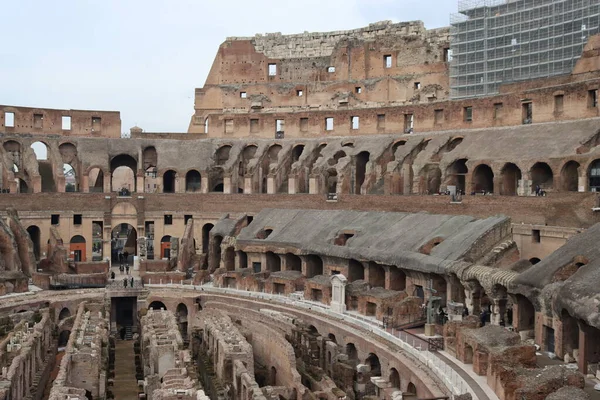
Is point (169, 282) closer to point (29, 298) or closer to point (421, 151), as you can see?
point (29, 298)

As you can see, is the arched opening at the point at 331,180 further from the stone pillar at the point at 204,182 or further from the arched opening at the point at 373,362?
the arched opening at the point at 373,362

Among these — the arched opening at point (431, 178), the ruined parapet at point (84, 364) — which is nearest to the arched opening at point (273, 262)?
the arched opening at point (431, 178)

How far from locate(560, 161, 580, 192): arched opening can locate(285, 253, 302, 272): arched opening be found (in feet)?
50.6

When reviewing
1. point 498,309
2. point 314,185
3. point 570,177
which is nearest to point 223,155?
point 314,185

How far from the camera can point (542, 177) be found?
129 feet

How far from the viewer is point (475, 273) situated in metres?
28.7

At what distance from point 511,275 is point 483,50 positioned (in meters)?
26.0

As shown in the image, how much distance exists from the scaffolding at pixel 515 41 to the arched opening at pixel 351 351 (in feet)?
82.3

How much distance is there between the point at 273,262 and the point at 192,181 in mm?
15976

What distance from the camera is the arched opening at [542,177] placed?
38.9 metres

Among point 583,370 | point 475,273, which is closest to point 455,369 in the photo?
point 583,370

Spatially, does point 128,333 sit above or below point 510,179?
below

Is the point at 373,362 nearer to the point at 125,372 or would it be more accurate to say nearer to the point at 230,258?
the point at 125,372

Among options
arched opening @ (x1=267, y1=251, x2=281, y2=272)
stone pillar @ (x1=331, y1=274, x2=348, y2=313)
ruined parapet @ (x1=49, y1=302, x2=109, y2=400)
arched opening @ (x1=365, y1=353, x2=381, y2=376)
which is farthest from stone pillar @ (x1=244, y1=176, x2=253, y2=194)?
arched opening @ (x1=365, y1=353, x2=381, y2=376)
